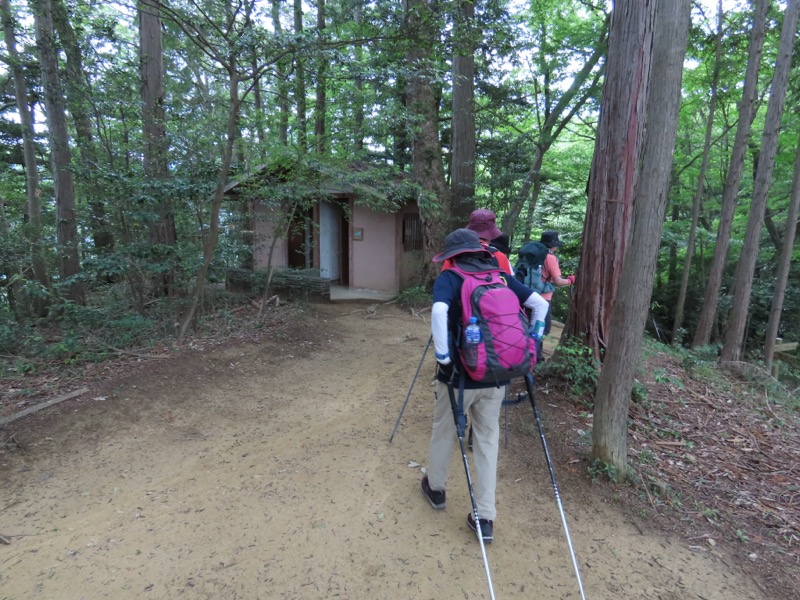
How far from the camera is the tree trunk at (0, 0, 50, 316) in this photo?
6469 mm

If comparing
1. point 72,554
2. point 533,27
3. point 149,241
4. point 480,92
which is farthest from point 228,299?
point 533,27

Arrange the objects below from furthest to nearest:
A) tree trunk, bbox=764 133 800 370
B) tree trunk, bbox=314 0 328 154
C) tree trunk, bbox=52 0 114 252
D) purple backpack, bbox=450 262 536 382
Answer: tree trunk, bbox=764 133 800 370
tree trunk, bbox=52 0 114 252
tree trunk, bbox=314 0 328 154
purple backpack, bbox=450 262 536 382

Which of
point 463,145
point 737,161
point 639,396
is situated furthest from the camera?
point 463,145

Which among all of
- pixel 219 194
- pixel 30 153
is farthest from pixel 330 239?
pixel 30 153

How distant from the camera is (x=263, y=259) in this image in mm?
12164

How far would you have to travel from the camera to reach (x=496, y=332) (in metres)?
2.45

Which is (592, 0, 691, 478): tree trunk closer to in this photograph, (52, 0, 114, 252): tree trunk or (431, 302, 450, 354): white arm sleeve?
(431, 302, 450, 354): white arm sleeve

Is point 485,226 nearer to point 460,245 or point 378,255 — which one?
point 460,245

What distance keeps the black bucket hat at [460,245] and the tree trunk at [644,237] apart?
3.91ft

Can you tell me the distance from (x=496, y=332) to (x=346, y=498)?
1779 mm

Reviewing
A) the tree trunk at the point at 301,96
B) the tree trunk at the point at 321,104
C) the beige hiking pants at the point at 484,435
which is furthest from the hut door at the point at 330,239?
the beige hiking pants at the point at 484,435

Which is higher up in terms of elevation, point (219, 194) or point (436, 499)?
point (219, 194)

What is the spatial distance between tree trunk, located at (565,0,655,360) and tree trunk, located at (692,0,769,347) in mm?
6935

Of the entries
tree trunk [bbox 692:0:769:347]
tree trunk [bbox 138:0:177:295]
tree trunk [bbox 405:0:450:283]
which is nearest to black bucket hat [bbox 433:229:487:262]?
tree trunk [bbox 138:0:177:295]
